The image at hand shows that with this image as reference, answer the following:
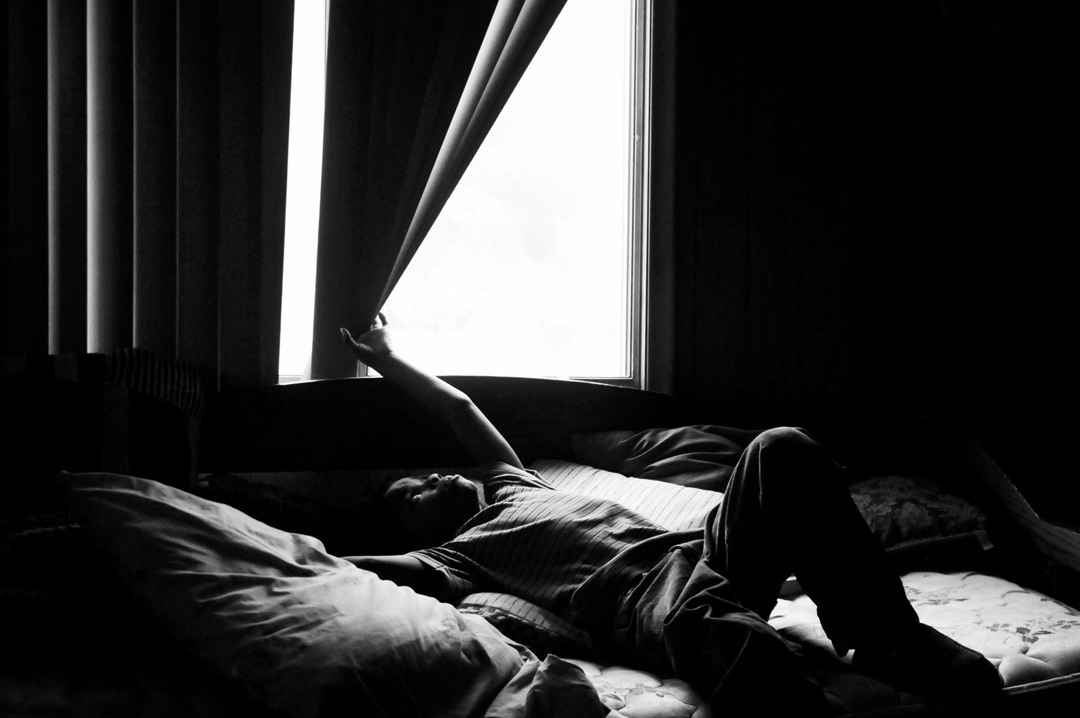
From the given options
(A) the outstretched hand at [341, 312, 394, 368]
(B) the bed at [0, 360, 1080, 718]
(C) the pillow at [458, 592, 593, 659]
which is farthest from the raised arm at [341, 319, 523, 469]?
(C) the pillow at [458, 592, 593, 659]

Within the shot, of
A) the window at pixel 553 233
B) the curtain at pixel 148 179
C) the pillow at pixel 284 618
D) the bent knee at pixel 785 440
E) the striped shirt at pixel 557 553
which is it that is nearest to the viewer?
the pillow at pixel 284 618

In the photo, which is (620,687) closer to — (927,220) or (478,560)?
(478,560)

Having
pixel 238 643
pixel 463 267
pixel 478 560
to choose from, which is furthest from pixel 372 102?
pixel 238 643

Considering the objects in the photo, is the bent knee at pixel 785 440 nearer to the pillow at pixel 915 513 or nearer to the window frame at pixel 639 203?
the pillow at pixel 915 513

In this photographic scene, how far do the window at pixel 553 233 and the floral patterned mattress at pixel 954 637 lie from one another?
40.5 inches

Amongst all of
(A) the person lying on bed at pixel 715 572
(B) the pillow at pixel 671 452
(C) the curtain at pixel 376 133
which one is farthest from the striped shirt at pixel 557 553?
(C) the curtain at pixel 376 133

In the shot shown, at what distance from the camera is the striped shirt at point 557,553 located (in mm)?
1368

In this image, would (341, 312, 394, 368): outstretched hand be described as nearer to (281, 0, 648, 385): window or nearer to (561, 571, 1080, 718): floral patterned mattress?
(281, 0, 648, 385): window

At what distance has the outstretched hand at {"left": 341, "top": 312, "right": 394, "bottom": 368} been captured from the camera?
Answer: 194 centimetres

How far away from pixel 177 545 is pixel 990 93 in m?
2.58

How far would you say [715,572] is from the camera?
4.11 ft

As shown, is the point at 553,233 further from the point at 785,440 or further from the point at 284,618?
the point at 284,618

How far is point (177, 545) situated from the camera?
41.6 inches

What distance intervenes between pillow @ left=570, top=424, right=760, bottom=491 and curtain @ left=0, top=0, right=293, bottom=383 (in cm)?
88
